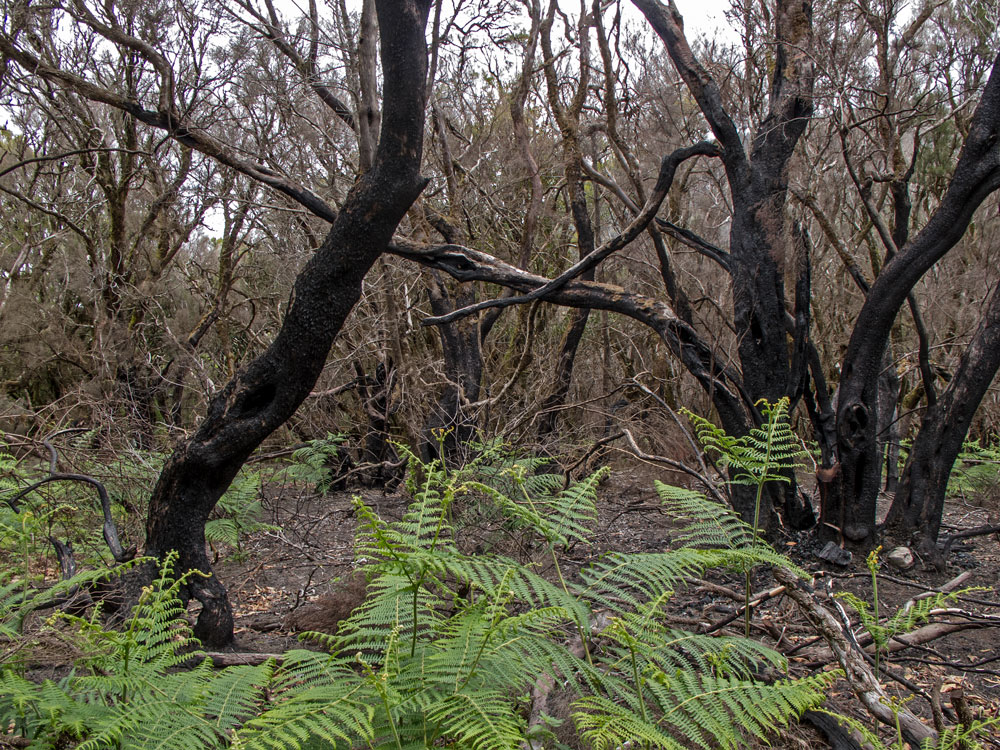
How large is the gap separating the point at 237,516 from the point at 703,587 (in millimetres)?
3870

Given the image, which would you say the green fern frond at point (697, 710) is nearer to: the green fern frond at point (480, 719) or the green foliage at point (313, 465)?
the green fern frond at point (480, 719)

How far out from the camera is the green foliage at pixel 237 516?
5.17 metres

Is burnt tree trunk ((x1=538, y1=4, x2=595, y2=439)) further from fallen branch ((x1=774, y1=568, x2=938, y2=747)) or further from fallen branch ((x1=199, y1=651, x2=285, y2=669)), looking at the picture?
fallen branch ((x1=774, y1=568, x2=938, y2=747))

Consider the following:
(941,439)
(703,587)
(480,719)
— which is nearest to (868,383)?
(941,439)

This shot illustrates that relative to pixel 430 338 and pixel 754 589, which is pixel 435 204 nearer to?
pixel 430 338


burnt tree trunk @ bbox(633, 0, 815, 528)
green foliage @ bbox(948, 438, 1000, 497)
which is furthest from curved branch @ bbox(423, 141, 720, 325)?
green foliage @ bbox(948, 438, 1000, 497)

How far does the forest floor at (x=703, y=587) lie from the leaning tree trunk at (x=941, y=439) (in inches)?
13.5

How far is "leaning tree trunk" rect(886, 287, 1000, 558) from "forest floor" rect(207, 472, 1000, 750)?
1.13 ft

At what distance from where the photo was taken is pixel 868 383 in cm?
495

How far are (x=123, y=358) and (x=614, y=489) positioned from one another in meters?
7.40

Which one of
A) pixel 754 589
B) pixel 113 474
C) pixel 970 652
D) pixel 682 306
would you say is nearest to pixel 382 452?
pixel 113 474

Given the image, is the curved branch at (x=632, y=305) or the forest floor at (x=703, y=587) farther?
the curved branch at (x=632, y=305)

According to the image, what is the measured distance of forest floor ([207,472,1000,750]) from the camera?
3125mm

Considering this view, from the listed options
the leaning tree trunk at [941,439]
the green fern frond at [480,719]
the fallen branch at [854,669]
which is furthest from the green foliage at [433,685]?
the leaning tree trunk at [941,439]
